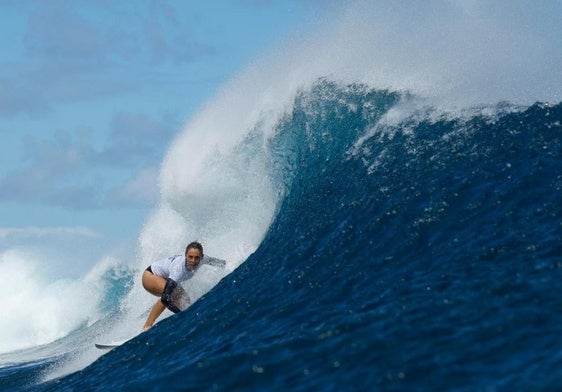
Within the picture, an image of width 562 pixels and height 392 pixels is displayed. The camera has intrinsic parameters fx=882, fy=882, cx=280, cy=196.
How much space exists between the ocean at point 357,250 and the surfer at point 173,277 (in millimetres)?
500

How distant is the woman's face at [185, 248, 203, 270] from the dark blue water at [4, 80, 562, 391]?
20.5 inches

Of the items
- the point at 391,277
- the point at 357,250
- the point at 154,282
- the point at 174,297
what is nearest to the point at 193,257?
the point at 174,297

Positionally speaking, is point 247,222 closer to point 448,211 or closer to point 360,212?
point 360,212

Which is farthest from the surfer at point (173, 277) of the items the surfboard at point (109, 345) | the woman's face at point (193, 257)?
the surfboard at point (109, 345)

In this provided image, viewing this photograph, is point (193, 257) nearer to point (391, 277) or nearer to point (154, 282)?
point (154, 282)

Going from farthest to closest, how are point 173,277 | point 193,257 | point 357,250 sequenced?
1. point 173,277
2. point 193,257
3. point 357,250

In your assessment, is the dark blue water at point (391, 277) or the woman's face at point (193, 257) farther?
the woman's face at point (193, 257)

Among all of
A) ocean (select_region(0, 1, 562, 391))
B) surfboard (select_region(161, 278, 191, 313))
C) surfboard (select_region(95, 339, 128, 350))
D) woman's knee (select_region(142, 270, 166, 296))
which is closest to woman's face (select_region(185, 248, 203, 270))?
surfboard (select_region(161, 278, 191, 313))

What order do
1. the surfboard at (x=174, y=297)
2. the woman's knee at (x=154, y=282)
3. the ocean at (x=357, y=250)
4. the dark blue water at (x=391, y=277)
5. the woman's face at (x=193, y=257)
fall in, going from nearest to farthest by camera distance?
1. the dark blue water at (x=391, y=277)
2. the ocean at (x=357, y=250)
3. the woman's face at (x=193, y=257)
4. the surfboard at (x=174, y=297)
5. the woman's knee at (x=154, y=282)

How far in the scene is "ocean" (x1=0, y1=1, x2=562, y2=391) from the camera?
26.0 ft

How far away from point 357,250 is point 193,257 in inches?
112

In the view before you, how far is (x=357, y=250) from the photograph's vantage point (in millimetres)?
11703

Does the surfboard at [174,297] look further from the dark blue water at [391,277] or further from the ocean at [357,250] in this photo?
the dark blue water at [391,277]

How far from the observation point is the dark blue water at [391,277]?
7738 millimetres
